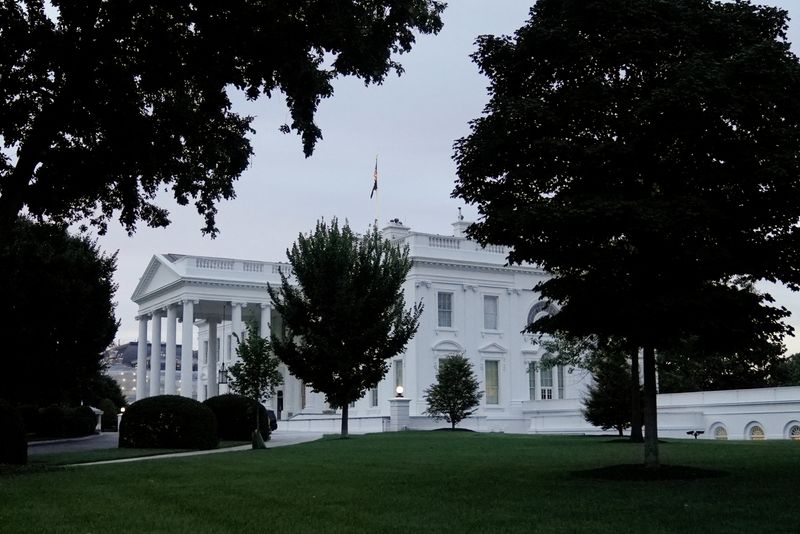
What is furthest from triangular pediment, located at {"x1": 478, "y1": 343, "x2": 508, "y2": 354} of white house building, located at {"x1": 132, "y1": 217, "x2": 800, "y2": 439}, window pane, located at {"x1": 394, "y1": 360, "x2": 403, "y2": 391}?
window pane, located at {"x1": 394, "y1": 360, "x2": 403, "y2": 391}

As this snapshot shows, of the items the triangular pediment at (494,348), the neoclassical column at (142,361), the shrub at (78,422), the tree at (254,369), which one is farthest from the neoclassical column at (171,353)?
the triangular pediment at (494,348)

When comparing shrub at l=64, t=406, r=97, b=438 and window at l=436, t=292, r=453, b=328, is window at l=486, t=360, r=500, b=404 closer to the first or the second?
window at l=436, t=292, r=453, b=328

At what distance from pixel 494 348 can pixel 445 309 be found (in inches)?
161

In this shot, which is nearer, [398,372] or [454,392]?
[454,392]

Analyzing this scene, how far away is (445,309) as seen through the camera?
58250 mm

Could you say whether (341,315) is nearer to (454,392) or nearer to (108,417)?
(454,392)

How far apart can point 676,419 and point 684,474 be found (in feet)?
106

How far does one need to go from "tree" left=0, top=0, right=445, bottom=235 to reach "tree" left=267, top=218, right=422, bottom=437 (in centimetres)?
1790

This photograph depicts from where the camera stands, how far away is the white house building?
5078 centimetres

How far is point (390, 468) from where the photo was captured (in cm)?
A: 1820

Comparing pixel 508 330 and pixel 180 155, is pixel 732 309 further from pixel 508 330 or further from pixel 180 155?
pixel 508 330

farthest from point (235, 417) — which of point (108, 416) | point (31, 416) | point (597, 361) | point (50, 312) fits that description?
point (108, 416)

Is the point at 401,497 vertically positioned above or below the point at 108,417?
below

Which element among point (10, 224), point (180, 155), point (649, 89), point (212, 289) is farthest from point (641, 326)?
point (212, 289)
